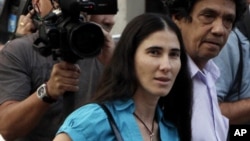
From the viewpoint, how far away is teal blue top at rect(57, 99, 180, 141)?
2.65 meters

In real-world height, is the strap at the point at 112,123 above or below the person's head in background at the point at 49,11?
below

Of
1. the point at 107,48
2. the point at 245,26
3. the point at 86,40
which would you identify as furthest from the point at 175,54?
the point at 245,26

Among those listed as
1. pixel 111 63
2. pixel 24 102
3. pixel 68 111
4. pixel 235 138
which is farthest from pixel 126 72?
pixel 235 138

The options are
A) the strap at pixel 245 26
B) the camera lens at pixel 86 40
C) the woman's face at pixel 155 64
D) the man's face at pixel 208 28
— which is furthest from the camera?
the strap at pixel 245 26

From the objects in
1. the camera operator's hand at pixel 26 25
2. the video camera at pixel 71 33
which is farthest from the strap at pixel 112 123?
the camera operator's hand at pixel 26 25

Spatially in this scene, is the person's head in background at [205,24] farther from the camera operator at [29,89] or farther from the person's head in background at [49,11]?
the person's head in background at [49,11]

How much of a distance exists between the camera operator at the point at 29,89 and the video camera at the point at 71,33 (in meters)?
0.38

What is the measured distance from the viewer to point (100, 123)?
267 centimetres

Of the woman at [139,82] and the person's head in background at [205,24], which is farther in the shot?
the person's head in background at [205,24]

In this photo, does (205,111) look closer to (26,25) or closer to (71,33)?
(71,33)

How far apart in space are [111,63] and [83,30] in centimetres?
21

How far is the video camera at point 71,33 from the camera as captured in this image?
117 inches

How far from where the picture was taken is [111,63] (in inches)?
115

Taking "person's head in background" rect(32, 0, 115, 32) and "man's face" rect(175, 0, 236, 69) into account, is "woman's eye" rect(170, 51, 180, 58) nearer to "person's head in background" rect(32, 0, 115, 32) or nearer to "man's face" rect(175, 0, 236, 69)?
"man's face" rect(175, 0, 236, 69)
